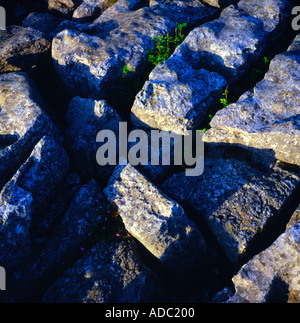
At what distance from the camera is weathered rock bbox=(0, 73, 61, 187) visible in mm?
8187

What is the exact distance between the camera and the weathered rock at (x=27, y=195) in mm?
6879

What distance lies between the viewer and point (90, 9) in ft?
48.4

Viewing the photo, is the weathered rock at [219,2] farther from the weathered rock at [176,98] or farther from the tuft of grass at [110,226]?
the tuft of grass at [110,226]

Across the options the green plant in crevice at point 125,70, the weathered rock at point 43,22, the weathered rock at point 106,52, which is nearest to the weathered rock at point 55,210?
the weathered rock at point 106,52

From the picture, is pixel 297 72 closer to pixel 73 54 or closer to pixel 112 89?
pixel 112 89

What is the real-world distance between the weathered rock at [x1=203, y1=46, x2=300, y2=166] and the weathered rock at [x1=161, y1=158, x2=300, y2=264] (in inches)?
29.6

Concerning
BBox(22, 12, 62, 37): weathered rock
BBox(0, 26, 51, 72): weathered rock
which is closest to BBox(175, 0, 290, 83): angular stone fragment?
BBox(0, 26, 51, 72): weathered rock

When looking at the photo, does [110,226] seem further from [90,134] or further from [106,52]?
[106,52]

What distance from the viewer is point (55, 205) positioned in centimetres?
815

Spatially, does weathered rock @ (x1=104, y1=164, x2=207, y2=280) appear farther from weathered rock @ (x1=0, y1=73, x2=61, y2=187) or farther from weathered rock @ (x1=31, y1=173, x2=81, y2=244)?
weathered rock @ (x1=0, y1=73, x2=61, y2=187)

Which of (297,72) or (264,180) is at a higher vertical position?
(297,72)

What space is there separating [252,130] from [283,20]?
20.3 ft

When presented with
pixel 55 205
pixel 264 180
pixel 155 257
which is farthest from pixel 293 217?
pixel 55 205
